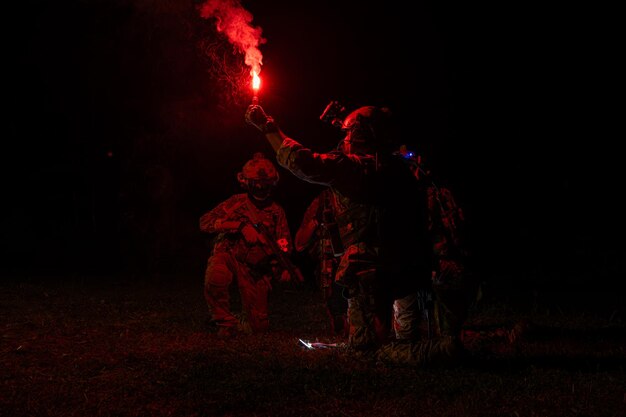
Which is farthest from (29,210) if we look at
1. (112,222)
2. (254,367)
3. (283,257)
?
(254,367)

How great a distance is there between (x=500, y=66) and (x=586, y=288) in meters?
11.5

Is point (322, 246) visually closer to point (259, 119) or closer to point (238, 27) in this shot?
point (259, 119)

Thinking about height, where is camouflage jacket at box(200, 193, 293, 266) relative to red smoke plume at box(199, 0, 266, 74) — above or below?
below

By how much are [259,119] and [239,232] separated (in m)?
3.02

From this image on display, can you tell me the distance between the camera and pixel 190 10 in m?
10.2

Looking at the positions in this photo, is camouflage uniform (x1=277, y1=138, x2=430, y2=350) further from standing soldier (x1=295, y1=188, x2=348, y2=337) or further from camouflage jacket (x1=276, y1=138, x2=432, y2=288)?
standing soldier (x1=295, y1=188, x2=348, y2=337)

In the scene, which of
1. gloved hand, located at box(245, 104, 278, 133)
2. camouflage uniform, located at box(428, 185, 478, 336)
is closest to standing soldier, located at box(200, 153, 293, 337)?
camouflage uniform, located at box(428, 185, 478, 336)

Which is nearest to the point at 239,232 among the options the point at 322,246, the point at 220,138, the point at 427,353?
the point at 322,246

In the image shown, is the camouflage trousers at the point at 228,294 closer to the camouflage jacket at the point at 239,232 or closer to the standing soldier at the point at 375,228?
the camouflage jacket at the point at 239,232

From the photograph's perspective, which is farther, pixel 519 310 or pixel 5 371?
pixel 519 310

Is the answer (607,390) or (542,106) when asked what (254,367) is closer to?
(607,390)

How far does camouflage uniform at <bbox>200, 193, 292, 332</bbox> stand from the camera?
932 cm

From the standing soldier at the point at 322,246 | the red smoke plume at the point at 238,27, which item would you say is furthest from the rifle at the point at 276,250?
the red smoke plume at the point at 238,27

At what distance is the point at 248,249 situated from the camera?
9.51 meters
